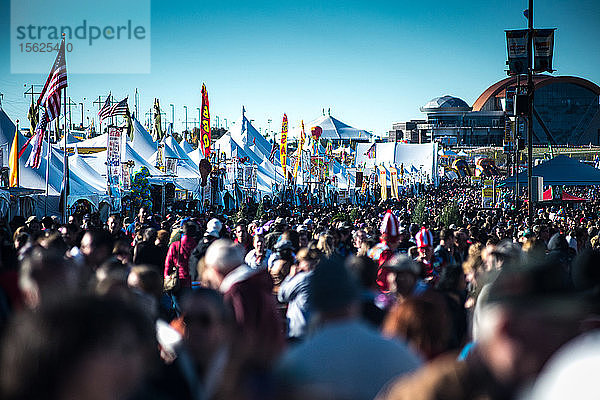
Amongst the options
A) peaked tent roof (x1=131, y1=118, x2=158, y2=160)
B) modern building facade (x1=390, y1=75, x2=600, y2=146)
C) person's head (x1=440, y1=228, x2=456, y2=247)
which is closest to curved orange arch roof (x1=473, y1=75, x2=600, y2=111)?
modern building facade (x1=390, y1=75, x2=600, y2=146)

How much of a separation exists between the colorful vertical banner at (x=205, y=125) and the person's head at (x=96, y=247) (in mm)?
18398

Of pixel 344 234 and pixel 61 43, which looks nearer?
pixel 344 234

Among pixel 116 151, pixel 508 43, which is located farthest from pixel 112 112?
pixel 508 43

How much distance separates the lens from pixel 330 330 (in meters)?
2.81

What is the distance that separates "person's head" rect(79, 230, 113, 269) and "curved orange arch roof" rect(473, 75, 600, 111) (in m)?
131

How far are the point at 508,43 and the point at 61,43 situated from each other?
11.1 meters

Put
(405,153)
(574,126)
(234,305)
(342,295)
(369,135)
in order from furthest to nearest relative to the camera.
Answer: (369,135) → (574,126) → (405,153) → (234,305) → (342,295)

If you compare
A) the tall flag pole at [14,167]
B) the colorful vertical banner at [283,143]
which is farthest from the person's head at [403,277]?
the colorful vertical banner at [283,143]

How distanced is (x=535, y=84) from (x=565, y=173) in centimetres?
12153

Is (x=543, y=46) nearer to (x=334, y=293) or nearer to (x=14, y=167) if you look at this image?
(x=14, y=167)

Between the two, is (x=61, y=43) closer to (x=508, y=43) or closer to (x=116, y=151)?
(x=116, y=151)

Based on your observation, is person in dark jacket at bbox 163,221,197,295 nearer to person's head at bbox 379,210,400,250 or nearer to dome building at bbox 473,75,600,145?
person's head at bbox 379,210,400,250

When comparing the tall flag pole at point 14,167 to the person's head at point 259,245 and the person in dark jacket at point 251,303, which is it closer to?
the person's head at point 259,245

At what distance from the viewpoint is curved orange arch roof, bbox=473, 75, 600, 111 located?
144125 millimetres
